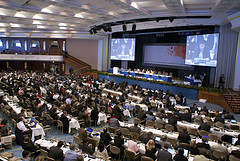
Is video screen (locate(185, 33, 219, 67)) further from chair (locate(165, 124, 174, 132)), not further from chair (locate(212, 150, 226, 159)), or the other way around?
chair (locate(212, 150, 226, 159))

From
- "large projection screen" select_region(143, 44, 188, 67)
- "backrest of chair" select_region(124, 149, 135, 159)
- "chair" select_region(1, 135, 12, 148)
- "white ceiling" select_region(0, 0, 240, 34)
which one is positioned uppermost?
"white ceiling" select_region(0, 0, 240, 34)

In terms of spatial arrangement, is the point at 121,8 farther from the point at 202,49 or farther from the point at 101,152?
the point at 202,49

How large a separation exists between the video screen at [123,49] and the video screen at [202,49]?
27.5 ft

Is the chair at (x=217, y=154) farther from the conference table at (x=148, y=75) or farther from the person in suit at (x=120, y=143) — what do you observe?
the conference table at (x=148, y=75)

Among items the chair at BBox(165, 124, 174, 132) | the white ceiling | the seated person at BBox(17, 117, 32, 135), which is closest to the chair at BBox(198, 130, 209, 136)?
the chair at BBox(165, 124, 174, 132)

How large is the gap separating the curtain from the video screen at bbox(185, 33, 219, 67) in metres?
0.56

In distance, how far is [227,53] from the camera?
19.7 meters

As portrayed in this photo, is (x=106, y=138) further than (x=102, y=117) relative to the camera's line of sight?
No

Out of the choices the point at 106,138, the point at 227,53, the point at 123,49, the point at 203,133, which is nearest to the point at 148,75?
the point at 123,49

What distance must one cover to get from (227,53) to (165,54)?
29.4 ft

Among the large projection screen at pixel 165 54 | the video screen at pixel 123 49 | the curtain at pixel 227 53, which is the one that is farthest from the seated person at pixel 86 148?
the video screen at pixel 123 49

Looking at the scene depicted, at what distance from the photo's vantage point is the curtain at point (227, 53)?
19344 millimetres

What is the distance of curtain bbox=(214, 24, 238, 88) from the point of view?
1934 cm

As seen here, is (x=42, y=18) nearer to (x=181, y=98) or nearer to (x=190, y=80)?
(x=181, y=98)
